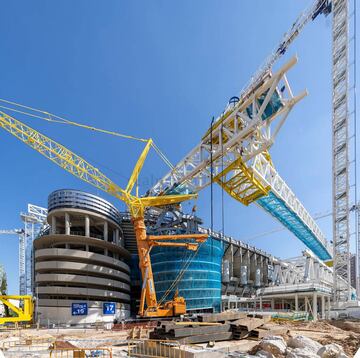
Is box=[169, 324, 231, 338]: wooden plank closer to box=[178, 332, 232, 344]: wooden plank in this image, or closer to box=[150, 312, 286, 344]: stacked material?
box=[150, 312, 286, 344]: stacked material

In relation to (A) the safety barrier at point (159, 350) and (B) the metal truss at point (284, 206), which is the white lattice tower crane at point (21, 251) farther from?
(A) the safety barrier at point (159, 350)

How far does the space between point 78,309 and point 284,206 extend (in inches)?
1456

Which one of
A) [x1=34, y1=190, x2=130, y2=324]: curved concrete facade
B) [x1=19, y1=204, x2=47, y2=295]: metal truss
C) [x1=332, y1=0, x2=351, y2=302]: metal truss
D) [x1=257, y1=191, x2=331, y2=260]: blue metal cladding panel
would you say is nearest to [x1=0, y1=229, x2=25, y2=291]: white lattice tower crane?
[x1=19, y1=204, x2=47, y2=295]: metal truss

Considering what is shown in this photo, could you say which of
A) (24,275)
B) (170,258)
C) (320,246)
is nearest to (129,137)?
(170,258)

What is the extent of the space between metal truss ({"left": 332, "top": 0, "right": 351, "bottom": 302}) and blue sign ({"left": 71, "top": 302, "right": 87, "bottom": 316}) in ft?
122

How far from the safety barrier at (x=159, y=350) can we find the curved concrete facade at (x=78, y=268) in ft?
117

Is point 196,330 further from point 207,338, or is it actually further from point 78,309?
point 78,309

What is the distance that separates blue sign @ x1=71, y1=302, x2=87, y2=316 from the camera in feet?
162

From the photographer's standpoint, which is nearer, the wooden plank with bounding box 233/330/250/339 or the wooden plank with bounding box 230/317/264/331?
the wooden plank with bounding box 233/330/250/339

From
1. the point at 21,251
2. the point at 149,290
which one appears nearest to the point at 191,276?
the point at 149,290

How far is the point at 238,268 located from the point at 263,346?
217 feet

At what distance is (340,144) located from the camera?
45.4 meters

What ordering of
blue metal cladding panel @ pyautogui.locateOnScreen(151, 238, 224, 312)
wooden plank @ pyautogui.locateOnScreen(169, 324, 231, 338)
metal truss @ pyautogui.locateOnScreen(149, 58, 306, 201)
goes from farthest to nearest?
blue metal cladding panel @ pyautogui.locateOnScreen(151, 238, 224, 312) < metal truss @ pyautogui.locateOnScreen(149, 58, 306, 201) < wooden plank @ pyautogui.locateOnScreen(169, 324, 231, 338)

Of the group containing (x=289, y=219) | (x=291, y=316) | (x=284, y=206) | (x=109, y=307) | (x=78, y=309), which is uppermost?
(x=284, y=206)
